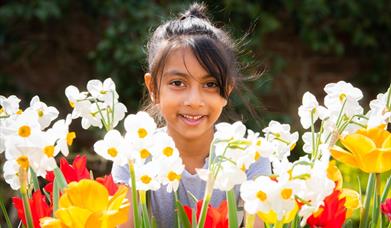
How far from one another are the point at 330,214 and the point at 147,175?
21 centimetres

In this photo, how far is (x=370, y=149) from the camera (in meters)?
0.80

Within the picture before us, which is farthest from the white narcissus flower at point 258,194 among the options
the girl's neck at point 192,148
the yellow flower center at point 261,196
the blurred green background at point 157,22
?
the blurred green background at point 157,22

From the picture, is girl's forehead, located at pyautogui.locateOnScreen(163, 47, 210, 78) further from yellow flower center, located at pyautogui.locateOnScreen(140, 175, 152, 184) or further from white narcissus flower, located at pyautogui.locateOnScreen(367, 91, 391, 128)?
yellow flower center, located at pyautogui.locateOnScreen(140, 175, 152, 184)

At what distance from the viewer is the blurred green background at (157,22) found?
3258mm

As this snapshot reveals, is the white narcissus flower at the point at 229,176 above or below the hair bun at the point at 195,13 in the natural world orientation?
below

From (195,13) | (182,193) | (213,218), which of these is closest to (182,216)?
(213,218)

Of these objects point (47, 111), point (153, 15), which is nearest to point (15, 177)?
point (47, 111)

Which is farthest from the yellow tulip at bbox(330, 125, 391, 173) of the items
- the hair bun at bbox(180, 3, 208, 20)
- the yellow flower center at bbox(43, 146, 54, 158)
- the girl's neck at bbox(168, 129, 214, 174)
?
the hair bun at bbox(180, 3, 208, 20)

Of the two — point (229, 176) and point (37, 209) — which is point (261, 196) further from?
point (37, 209)

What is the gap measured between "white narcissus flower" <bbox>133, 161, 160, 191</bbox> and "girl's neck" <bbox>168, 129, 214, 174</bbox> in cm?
65

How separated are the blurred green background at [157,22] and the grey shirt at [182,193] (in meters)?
1.69

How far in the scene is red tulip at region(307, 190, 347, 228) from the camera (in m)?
0.82

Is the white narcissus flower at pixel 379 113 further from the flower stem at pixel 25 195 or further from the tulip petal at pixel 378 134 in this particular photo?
the flower stem at pixel 25 195

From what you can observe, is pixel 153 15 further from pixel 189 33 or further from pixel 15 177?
pixel 15 177
